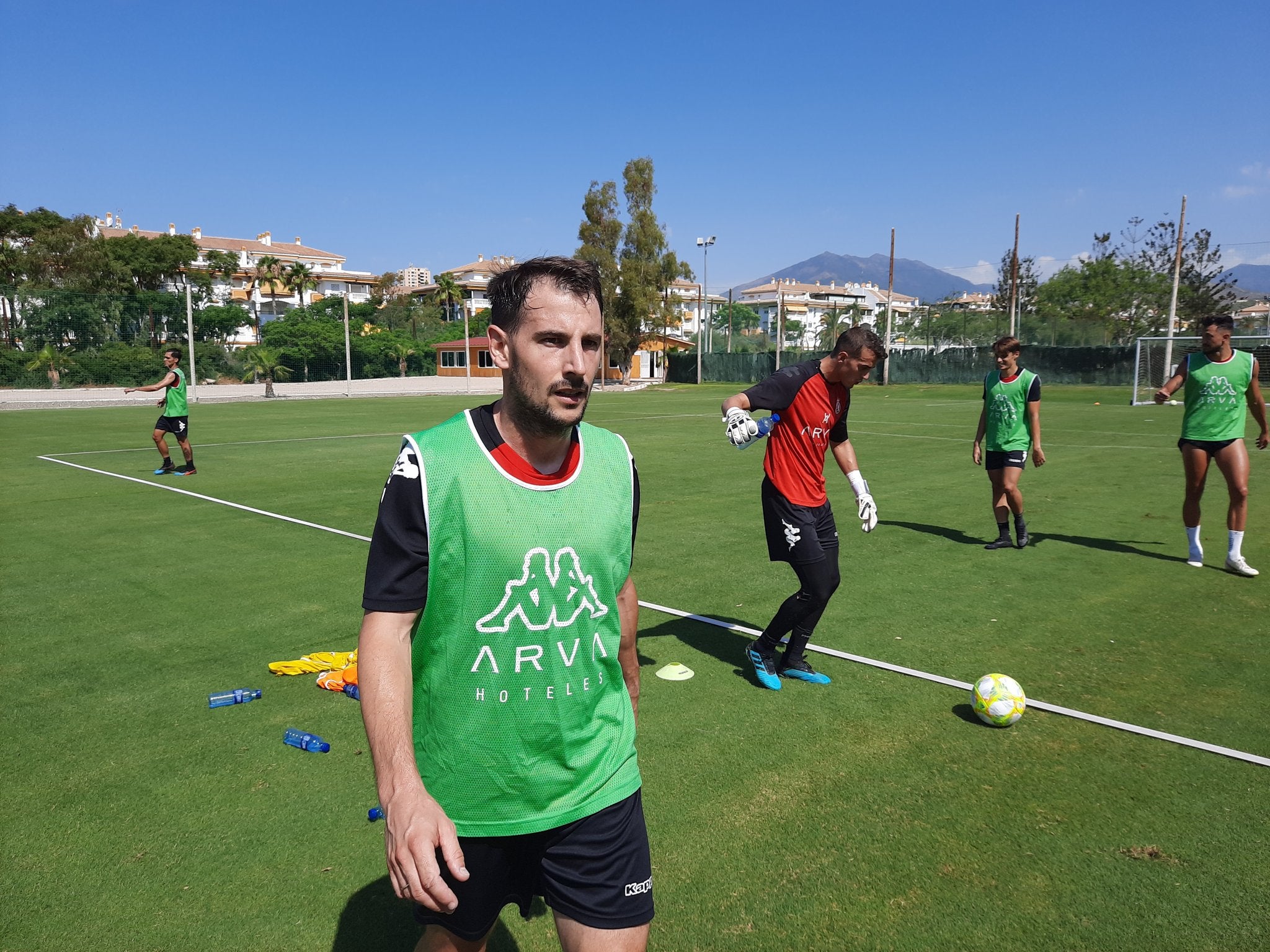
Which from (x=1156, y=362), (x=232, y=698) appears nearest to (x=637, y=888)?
(x=232, y=698)

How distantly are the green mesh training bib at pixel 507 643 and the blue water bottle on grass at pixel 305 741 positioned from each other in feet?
9.68

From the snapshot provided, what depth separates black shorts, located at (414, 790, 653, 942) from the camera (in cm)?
228

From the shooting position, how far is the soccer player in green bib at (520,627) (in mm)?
2176

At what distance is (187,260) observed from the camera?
6825 centimetres

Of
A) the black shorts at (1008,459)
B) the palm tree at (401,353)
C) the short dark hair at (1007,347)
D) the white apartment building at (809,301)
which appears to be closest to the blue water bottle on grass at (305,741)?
the black shorts at (1008,459)

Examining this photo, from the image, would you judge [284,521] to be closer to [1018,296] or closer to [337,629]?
[337,629]

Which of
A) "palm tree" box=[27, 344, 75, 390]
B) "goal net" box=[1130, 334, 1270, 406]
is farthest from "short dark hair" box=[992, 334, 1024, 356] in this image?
"palm tree" box=[27, 344, 75, 390]

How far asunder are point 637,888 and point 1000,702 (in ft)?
12.2

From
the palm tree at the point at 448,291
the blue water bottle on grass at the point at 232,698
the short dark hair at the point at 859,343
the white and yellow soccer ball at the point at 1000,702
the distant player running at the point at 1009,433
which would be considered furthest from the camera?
the palm tree at the point at 448,291

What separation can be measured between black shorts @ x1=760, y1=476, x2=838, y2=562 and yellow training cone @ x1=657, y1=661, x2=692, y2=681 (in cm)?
102

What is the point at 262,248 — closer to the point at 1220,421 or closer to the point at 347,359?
the point at 347,359

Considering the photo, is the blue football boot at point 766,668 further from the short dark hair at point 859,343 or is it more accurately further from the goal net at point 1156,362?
the goal net at point 1156,362

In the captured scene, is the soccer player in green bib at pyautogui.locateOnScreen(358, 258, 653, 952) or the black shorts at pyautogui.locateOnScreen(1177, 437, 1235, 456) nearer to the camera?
the soccer player in green bib at pyautogui.locateOnScreen(358, 258, 653, 952)

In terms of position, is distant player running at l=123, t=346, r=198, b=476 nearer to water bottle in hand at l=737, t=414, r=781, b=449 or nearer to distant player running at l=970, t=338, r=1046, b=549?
water bottle in hand at l=737, t=414, r=781, b=449
